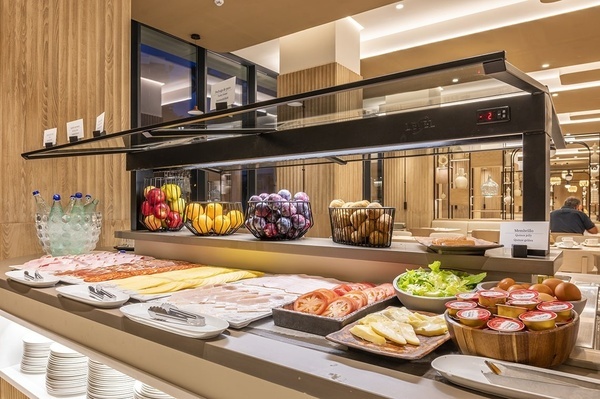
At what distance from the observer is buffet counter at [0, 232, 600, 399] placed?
708mm

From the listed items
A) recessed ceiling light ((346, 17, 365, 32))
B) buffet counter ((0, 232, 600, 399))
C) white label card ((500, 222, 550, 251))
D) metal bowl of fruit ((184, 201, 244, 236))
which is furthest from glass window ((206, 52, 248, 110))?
white label card ((500, 222, 550, 251))

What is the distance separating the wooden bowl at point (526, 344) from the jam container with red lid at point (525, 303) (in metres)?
0.06

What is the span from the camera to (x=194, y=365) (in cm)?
92

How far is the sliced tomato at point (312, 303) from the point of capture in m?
0.97

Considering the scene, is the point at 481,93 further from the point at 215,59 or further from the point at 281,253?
the point at 215,59

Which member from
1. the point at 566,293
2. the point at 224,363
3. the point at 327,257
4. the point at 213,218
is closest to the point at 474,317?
the point at 566,293

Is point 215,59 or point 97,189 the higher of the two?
point 215,59

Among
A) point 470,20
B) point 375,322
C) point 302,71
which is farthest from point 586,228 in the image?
point 375,322

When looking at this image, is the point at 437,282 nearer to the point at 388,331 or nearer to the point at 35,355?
the point at 388,331

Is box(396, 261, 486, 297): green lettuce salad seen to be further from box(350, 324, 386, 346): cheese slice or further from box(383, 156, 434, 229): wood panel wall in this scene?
box(383, 156, 434, 229): wood panel wall

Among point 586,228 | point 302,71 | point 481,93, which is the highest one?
point 302,71

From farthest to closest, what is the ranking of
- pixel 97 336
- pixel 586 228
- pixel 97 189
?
pixel 586 228, pixel 97 189, pixel 97 336

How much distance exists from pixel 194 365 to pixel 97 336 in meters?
0.42

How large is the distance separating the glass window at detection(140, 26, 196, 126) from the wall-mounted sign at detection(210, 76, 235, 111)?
3.66m
